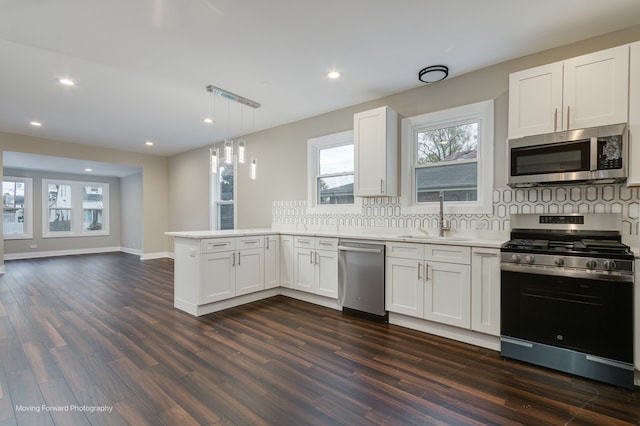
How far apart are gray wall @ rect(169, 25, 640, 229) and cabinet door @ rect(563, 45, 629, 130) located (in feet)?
1.41

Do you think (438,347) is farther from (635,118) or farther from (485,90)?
(485,90)

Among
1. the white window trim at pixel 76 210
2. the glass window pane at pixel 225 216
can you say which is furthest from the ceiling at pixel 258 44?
the white window trim at pixel 76 210

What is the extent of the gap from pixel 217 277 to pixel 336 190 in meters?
2.07

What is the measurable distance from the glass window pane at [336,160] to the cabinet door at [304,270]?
1.32m

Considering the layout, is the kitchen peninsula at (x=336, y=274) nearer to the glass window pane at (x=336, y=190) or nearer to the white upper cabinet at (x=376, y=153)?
the white upper cabinet at (x=376, y=153)

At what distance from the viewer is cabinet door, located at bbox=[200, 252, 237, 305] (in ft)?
11.6

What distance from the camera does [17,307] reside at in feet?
12.5

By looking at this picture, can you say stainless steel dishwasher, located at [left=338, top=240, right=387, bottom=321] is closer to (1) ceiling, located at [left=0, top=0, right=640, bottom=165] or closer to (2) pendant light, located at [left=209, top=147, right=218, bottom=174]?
(2) pendant light, located at [left=209, top=147, right=218, bottom=174]

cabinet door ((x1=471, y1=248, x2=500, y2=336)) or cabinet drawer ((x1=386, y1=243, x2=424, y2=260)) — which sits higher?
cabinet drawer ((x1=386, y1=243, x2=424, y2=260))

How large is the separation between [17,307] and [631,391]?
6.14 m

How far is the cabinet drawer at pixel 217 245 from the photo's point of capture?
3518 millimetres

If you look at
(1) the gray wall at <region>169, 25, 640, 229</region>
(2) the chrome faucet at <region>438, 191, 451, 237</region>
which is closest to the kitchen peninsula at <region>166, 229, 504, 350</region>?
(2) the chrome faucet at <region>438, 191, 451, 237</region>

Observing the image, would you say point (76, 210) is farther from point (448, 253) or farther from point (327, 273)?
point (448, 253)

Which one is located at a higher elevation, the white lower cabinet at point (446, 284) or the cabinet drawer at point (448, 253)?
the cabinet drawer at point (448, 253)
